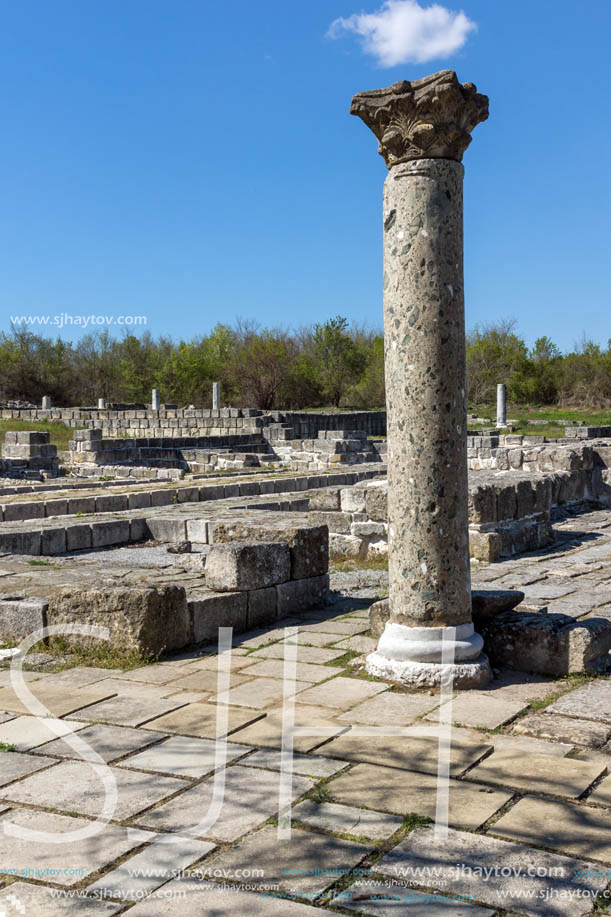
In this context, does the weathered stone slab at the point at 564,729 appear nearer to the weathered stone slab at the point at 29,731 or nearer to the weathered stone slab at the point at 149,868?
the weathered stone slab at the point at 149,868

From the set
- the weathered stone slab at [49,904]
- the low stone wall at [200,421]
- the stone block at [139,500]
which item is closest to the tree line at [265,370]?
the low stone wall at [200,421]

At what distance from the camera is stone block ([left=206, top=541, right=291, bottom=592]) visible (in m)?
6.84

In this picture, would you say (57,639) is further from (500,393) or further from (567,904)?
(500,393)

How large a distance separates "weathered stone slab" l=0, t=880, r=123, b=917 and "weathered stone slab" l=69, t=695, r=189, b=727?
5.48 ft

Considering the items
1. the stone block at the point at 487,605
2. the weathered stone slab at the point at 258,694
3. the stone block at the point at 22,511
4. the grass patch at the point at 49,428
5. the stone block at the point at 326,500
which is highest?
the grass patch at the point at 49,428

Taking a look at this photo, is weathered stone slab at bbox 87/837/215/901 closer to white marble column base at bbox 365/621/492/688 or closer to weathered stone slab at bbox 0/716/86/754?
weathered stone slab at bbox 0/716/86/754

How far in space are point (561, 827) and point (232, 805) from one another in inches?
49.7

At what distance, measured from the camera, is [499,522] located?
10.5m

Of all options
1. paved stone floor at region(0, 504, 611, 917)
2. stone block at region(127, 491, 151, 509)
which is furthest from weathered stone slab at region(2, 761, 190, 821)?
stone block at region(127, 491, 151, 509)

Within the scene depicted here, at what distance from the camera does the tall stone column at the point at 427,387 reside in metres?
5.23

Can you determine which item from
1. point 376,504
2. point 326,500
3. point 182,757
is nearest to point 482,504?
point 376,504

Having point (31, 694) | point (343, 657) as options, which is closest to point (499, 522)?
point (343, 657)

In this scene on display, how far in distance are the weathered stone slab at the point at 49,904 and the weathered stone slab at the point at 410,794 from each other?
1114mm

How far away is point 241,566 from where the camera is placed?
6.86m
